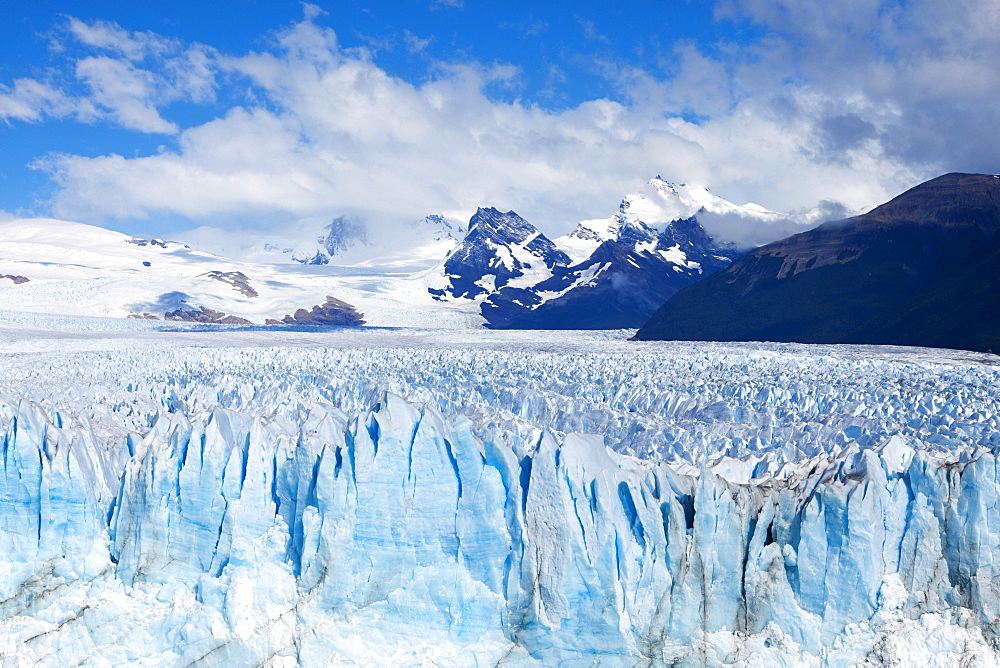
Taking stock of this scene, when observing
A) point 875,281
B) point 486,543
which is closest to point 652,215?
point 875,281

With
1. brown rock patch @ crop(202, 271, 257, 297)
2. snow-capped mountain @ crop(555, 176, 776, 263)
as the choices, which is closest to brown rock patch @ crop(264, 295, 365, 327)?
brown rock patch @ crop(202, 271, 257, 297)

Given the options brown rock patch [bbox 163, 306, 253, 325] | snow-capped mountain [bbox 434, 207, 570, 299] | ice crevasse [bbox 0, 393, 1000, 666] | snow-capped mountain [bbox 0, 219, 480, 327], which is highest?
snow-capped mountain [bbox 434, 207, 570, 299]

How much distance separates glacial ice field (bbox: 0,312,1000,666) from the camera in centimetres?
850

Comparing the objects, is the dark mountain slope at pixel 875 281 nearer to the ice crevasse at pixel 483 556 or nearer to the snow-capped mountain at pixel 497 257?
the ice crevasse at pixel 483 556

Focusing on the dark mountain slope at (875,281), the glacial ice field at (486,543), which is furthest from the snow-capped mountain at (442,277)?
the glacial ice field at (486,543)

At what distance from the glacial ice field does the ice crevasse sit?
2 centimetres

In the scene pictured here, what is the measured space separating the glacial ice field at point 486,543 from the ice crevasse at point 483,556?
0.9 inches

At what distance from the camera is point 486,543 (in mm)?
8945

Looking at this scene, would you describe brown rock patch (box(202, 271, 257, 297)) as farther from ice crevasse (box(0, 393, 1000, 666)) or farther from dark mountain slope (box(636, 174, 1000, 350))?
ice crevasse (box(0, 393, 1000, 666))

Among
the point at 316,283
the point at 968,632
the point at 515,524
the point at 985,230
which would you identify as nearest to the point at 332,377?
the point at 515,524

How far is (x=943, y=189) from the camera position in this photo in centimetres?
3650

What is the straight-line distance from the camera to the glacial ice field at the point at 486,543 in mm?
8500

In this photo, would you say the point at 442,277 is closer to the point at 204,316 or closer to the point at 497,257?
the point at 497,257

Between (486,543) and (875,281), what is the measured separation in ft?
101
